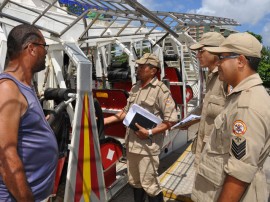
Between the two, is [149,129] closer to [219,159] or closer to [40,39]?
[219,159]

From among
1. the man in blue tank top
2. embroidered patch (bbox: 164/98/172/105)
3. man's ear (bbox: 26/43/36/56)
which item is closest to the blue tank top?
Result: the man in blue tank top

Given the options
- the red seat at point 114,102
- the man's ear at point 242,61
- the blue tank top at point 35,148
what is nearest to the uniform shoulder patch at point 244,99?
the man's ear at point 242,61

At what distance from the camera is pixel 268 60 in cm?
2202

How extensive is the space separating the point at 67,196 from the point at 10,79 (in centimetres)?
132

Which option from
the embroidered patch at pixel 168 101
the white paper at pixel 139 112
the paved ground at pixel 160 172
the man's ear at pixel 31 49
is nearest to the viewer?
the man's ear at pixel 31 49

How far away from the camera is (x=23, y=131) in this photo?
4.35 feet

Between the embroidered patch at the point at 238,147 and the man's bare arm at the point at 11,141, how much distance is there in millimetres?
1065

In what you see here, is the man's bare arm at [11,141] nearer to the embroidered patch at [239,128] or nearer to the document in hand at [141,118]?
the embroidered patch at [239,128]

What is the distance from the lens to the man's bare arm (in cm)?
123

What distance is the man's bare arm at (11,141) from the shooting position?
123 centimetres

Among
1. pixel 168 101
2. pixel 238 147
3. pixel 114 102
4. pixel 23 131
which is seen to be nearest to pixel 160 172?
pixel 114 102

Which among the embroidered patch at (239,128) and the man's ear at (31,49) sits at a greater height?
the man's ear at (31,49)

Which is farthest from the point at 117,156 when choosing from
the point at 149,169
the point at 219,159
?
the point at 219,159

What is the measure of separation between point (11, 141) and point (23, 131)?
3.7 inches
